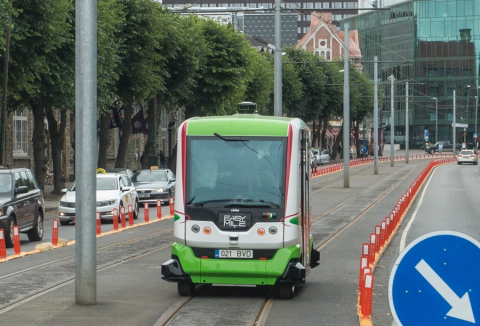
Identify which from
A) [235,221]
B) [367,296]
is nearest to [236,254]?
[235,221]

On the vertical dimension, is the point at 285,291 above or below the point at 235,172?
below

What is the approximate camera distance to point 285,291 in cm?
1126

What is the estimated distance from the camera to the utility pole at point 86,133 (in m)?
9.89

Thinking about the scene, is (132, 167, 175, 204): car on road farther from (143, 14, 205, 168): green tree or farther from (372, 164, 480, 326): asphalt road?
(372, 164, 480, 326): asphalt road

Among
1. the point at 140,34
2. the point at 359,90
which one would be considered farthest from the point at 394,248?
the point at 359,90

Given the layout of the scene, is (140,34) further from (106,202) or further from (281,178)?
(281,178)

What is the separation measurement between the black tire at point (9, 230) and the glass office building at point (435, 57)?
97.4 meters

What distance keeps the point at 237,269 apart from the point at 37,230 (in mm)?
10446

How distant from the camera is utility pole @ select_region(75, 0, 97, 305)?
9.89 m

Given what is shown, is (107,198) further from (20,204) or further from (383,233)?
(383,233)

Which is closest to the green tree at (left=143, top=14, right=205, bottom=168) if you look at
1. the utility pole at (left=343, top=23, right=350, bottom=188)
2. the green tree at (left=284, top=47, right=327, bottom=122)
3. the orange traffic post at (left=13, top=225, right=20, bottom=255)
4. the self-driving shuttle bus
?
the utility pole at (left=343, top=23, right=350, bottom=188)

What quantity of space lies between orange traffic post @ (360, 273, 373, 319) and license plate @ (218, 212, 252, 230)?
190 centimetres

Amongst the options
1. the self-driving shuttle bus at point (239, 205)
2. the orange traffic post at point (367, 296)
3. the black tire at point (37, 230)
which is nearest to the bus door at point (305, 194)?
the self-driving shuttle bus at point (239, 205)

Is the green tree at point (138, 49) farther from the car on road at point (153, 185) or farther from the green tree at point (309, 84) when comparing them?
the green tree at point (309, 84)
